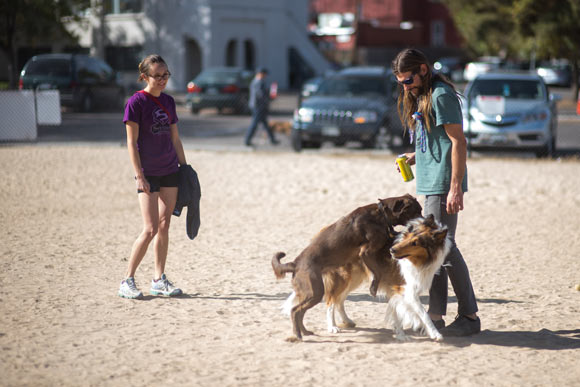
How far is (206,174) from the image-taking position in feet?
41.0

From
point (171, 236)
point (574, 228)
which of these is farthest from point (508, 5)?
point (171, 236)

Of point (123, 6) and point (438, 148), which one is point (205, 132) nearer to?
point (438, 148)

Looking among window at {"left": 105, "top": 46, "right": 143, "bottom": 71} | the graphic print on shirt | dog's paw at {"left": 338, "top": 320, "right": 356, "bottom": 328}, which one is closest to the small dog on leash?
dog's paw at {"left": 338, "top": 320, "right": 356, "bottom": 328}

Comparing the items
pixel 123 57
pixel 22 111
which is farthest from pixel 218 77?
pixel 123 57

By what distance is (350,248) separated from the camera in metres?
4.83

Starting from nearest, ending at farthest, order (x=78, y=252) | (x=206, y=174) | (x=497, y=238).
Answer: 1. (x=78, y=252)
2. (x=497, y=238)
3. (x=206, y=174)

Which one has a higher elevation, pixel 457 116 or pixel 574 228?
pixel 457 116

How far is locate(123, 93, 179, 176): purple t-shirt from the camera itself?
556 centimetres

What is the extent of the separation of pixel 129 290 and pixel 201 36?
30425 mm

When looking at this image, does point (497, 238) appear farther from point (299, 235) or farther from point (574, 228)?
point (299, 235)

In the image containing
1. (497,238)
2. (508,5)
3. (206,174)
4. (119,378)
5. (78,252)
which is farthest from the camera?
(508,5)

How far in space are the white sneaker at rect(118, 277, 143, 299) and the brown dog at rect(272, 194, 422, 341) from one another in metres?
1.50

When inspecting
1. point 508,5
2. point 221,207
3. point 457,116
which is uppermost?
point 508,5

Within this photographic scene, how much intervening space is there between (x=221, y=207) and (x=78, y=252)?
9.54 feet
